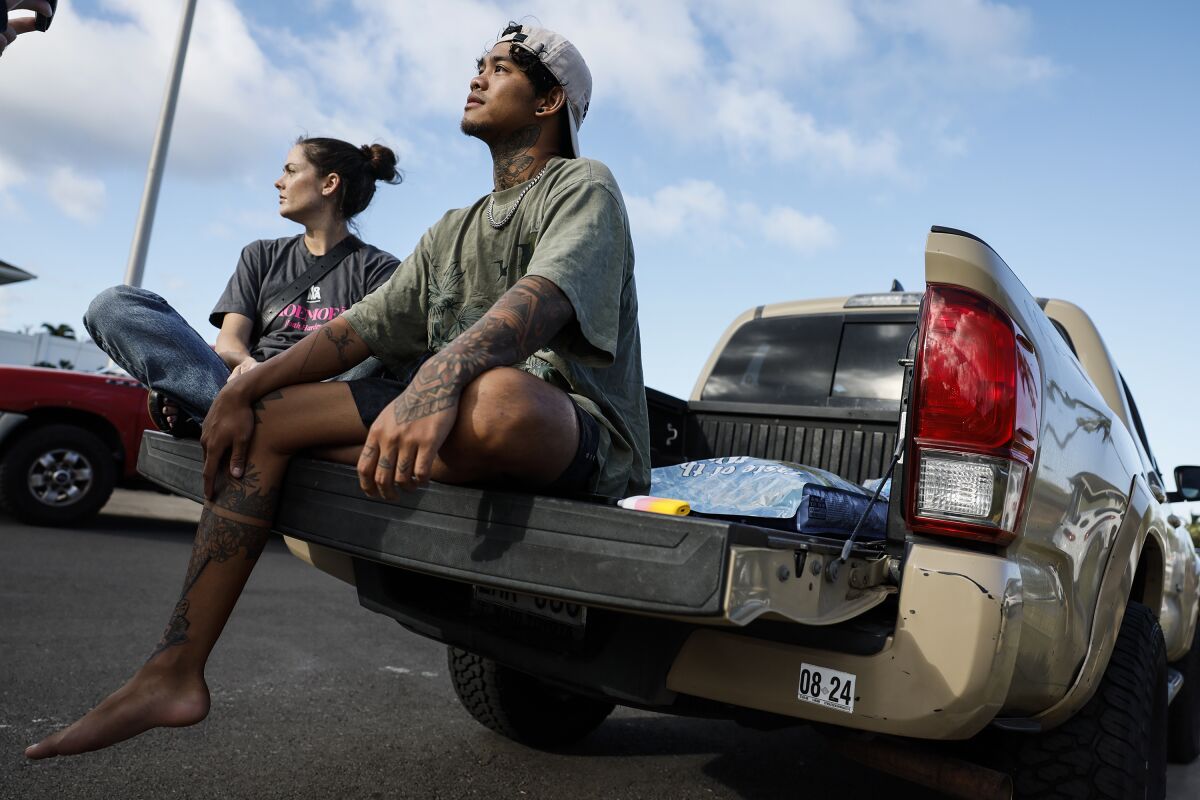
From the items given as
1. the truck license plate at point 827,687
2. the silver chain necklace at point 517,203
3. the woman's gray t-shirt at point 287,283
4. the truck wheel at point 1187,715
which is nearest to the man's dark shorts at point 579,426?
the silver chain necklace at point 517,203

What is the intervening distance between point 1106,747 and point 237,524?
6.34ft

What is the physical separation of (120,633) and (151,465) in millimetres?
1785

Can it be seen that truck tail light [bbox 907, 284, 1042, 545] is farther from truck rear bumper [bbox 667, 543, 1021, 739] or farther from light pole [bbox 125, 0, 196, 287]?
light pole [bbox 125, 0, 196, 287]

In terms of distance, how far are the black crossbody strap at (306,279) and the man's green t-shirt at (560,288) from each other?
1033mm

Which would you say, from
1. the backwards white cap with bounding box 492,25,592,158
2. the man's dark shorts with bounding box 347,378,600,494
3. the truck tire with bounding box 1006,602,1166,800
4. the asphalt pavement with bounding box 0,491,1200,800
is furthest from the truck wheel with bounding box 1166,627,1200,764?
the backwards white cap with bounding box 492,25,592,158

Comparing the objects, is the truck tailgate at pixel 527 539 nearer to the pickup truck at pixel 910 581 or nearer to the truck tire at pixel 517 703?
the pickup truck at pixel 910 581

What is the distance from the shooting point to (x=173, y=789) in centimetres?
238

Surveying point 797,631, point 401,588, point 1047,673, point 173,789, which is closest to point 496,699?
point 401,588

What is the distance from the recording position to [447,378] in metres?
1.74

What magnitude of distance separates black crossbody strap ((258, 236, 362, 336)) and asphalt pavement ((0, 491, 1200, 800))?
1.33 m

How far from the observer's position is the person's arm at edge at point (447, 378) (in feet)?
5.59

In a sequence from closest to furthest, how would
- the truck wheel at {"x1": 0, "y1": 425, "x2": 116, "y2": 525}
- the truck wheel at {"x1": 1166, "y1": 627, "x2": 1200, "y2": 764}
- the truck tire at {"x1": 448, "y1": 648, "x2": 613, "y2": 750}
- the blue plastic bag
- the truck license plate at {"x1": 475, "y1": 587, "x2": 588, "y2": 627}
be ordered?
the truck license plate at {"x1": 475, "y1": 587, "x2": 588, "y2": 627}
the blue plastic bag
the truck tire at {"x1": 448, "y1": 648, "x2": 613, "y2": 750}
the truck wheel at {"x1": 1166, "y1": 627, "x2": 1200, "y2": 764}
the truck wheel at {"x1": 0, "y1": 425, "x2": 116, "y2": 525}

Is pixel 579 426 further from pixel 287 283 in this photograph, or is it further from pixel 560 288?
pixel 287 283

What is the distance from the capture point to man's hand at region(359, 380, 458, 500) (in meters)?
1.70
